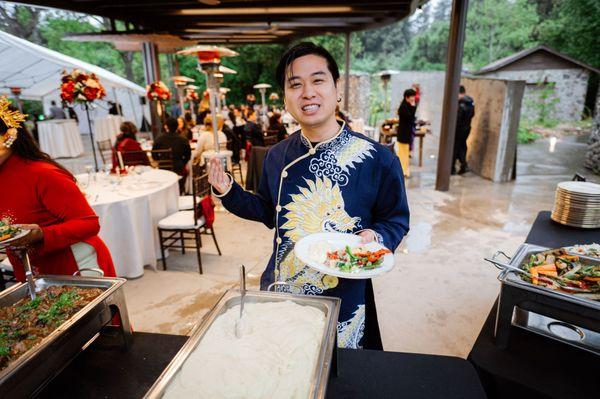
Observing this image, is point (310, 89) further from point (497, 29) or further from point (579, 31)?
point (497, 29)

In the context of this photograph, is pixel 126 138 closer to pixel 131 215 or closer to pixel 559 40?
pixel 131 215

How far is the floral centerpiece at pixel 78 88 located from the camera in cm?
375

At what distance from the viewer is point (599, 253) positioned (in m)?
1.44

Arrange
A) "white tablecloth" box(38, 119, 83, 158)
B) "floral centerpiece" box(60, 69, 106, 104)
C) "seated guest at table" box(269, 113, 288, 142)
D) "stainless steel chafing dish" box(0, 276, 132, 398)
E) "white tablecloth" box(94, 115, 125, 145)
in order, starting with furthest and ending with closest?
"white tablecloth" box(94, 115, 125, 145) → "white tablecloth" box(38, 119, 83, 158) → "seated guest at table" box(269, 113, 288, 142) → "floral centerpiece" box(60, 69, 106, 104) → "stainless steel chafing dish" box(0, 276, 132, 398)

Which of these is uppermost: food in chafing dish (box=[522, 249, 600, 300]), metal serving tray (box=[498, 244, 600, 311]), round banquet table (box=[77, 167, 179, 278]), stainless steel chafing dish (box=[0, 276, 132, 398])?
metal serving tray (box=[498, 244, 600, 311])

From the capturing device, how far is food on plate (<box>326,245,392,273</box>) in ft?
3.79

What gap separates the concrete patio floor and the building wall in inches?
437

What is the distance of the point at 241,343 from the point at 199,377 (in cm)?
15

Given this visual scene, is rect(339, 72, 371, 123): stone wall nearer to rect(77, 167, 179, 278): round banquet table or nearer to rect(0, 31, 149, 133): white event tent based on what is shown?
rect(0, 31, 149, 133): white event tent

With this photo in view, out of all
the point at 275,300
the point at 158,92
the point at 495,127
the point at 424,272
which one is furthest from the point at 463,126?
the point at 275,300

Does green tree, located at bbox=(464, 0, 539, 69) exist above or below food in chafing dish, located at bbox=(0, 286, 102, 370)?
Result: above

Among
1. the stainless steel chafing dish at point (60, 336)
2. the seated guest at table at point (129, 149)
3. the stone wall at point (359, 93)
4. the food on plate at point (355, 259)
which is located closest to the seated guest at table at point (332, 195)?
the food on plate at point (355, 259)

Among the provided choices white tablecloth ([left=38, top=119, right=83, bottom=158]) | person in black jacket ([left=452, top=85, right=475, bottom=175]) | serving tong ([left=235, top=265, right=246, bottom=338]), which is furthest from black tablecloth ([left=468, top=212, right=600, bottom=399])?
white tablecloth ([left=38, top=119, right=83, bottom=158])

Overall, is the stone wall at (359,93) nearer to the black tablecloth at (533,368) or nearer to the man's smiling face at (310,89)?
the man's smiling face at (310,89)
